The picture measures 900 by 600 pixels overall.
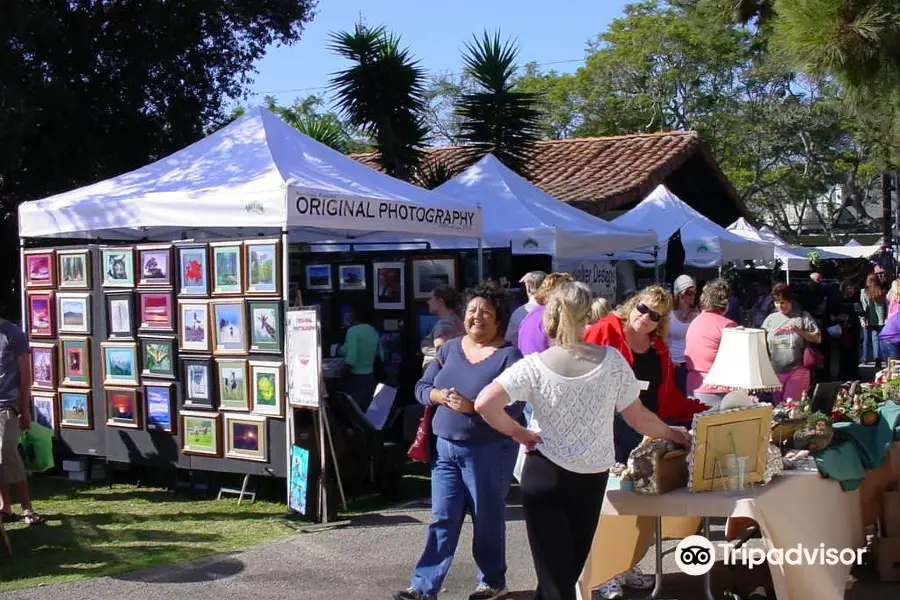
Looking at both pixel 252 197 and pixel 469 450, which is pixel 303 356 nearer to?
pixel 252 197

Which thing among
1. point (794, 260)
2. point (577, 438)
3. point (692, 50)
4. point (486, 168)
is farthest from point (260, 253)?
point (692, 50)

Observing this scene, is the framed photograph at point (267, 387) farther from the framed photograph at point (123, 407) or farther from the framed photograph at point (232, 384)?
the framed photograph at point (123, 407)

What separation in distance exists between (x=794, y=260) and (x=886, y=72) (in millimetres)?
14214

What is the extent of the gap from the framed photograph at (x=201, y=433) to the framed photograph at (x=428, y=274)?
2.64 meters

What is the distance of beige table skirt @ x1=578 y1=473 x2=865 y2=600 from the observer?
4.86 meters

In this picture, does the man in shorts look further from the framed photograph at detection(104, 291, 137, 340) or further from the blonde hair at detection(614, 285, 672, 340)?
the blonde hair at detection(614, 285, 672, 340)

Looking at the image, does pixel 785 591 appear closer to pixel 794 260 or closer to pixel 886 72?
pixel 886 72

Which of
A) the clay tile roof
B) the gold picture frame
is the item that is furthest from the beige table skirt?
the clay tile roof

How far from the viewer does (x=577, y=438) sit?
14.3 feet

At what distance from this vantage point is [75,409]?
30.1ft

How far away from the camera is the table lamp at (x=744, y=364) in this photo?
639 cm

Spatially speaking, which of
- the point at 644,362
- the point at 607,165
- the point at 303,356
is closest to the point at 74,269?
the point at 303,356

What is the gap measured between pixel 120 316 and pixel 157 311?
0.43m

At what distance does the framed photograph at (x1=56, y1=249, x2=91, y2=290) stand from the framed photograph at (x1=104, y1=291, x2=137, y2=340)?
28 cm
